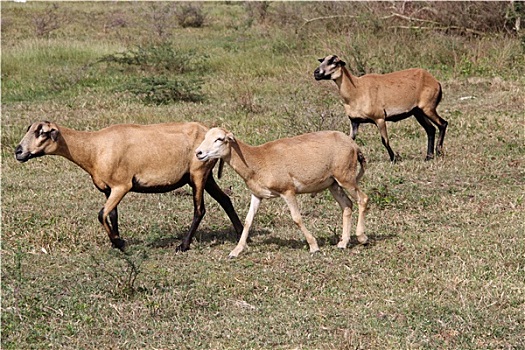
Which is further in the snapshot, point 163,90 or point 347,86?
point 163,90

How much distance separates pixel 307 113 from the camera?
12492 mm

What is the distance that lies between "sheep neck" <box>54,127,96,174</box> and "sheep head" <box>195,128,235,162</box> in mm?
1072

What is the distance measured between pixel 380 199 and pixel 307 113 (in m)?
3.53

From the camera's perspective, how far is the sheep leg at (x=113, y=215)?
7.68 m

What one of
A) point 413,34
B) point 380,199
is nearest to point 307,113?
A: point 380,199

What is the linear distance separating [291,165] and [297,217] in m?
0.47

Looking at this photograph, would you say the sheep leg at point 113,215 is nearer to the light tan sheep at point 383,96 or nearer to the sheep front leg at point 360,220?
the sheep front leg at point 360,220

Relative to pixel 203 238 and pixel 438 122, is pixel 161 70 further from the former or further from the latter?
pixel 203 238

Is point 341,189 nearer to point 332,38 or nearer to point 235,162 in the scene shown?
point 235,162

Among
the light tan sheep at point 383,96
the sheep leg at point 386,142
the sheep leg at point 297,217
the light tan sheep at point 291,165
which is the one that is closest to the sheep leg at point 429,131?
the light tan sheep at point 383,96

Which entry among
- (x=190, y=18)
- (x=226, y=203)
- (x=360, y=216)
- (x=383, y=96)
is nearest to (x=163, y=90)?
(x=383, y=96)

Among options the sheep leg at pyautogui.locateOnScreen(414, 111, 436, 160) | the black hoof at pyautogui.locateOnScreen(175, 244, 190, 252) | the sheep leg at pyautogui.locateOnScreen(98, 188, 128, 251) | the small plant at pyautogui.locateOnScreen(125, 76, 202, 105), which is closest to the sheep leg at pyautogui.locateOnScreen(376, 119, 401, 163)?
the sheep leg at pyautogui.locateOnScreen(414, 111, 436, 160)

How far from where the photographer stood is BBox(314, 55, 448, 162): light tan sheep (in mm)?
11398

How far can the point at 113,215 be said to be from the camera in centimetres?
808
